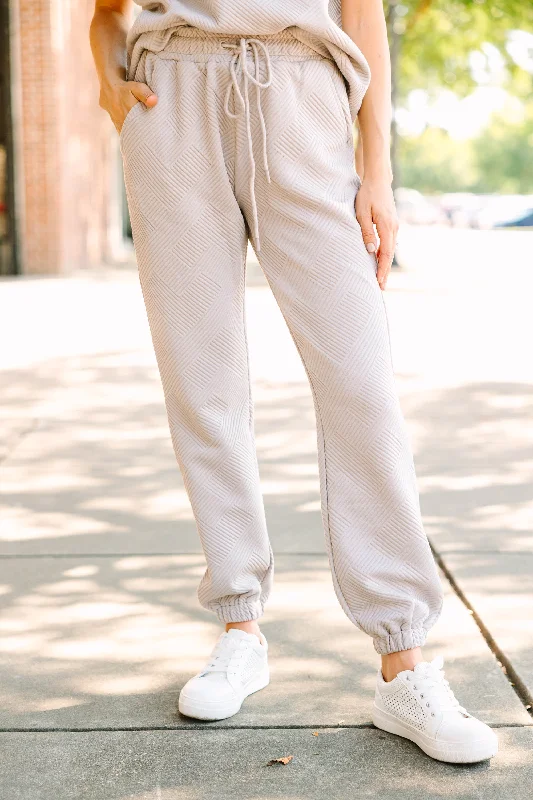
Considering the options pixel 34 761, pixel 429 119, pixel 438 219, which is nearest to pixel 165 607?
pixel 34 761

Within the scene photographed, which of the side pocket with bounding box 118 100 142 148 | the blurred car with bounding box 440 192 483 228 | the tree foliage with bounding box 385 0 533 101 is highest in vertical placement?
the side pocket with bounding box 118 100 142 148

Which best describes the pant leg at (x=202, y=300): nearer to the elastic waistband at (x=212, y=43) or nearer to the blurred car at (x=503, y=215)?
the elastic waistband at (x=212, y=43)

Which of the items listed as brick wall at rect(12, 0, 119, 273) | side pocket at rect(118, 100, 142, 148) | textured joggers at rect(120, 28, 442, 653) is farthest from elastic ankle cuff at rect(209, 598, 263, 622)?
brick wall at rect(12, 0, 119, 273)

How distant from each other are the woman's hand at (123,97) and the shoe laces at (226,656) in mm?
1151

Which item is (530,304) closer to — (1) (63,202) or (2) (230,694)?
(1) (63,202)

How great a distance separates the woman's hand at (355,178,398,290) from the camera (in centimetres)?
228

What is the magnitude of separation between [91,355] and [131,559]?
405 cm

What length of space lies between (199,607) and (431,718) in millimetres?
976

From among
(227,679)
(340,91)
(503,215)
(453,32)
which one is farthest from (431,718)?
(503,215)

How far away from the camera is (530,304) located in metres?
10.7

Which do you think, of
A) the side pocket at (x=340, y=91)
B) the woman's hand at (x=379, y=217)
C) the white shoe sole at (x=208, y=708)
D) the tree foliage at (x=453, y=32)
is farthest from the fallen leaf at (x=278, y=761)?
the tree foliage at (x=453, y=32)

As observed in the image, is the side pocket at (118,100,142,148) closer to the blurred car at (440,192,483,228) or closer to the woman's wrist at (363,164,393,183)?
the woman's wrist at (363,164,393,183)

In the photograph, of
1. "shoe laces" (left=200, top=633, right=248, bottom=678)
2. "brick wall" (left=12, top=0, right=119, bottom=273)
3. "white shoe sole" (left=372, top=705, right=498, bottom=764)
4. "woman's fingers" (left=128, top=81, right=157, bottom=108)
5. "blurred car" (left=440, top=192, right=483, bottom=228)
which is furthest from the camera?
"blurred car" (left=440, top=192, right=483, bottom=228)

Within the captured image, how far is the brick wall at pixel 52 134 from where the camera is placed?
13922 mm
